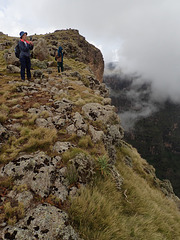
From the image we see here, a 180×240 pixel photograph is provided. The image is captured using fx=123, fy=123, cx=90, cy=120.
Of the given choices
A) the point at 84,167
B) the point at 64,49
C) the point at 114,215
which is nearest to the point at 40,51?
the point at 64,49

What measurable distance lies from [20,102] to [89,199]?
9122 mm

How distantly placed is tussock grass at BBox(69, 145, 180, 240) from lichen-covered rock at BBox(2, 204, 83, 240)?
0.28m

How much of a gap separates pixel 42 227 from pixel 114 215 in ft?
6.98

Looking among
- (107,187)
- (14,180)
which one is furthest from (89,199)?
(14,180)

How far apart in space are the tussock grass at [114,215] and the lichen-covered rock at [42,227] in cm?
28

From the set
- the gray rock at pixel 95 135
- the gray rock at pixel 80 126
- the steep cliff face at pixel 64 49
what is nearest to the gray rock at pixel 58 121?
the gray rock at pixel 80 126

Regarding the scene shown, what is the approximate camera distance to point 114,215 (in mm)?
3844

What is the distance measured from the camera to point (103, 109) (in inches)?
423

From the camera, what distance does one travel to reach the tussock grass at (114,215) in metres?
3.38

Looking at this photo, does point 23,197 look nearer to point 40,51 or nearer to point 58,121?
point 58,121

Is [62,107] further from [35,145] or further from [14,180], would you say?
[14,180]

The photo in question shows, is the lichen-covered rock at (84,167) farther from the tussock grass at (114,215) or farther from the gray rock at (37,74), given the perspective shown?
the gray rock at (37,74)

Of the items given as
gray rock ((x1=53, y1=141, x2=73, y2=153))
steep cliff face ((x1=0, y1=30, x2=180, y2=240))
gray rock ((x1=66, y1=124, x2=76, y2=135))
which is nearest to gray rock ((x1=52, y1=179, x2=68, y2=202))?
steep cliff face ((x1=0, y1=30, x2=180, y2=240))

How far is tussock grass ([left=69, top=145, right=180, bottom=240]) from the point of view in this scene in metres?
3.38
